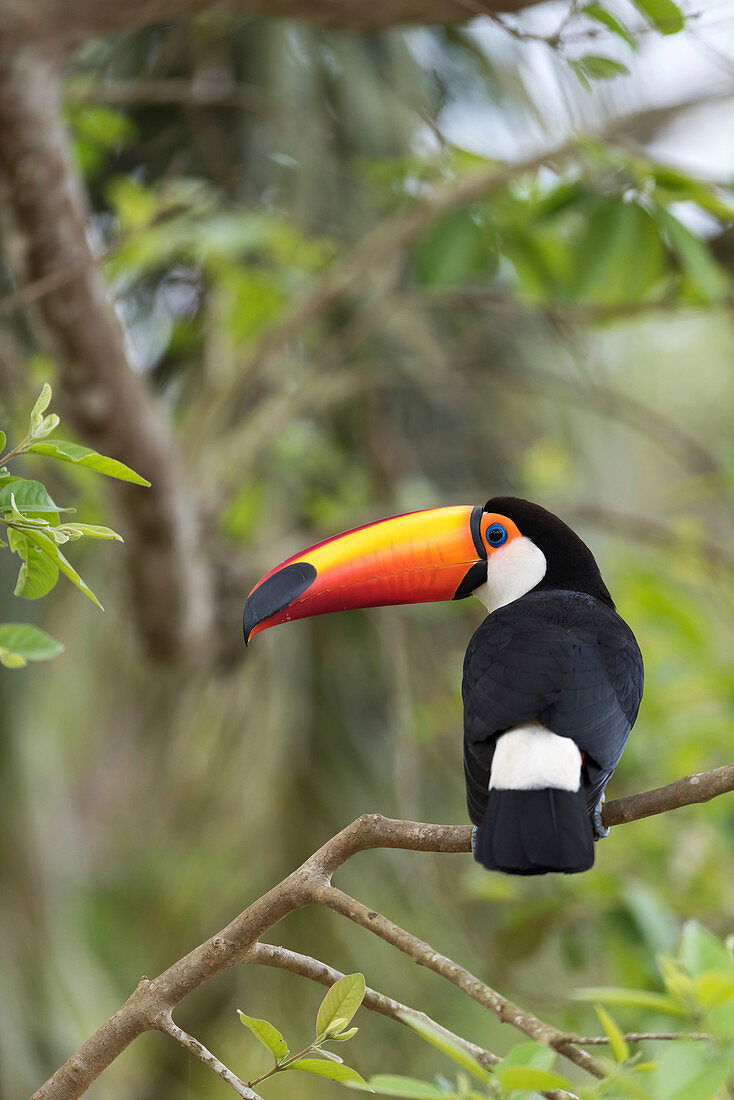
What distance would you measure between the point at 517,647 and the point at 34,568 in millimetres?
672

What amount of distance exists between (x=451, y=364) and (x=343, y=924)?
1.87m

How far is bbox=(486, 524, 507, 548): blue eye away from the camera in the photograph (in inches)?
64.4

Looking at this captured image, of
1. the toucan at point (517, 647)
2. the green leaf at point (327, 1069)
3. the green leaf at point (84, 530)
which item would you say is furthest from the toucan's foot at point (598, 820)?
the green leaf at point (84, 530)

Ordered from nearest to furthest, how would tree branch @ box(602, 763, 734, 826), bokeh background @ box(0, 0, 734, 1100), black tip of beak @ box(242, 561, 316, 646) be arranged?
tree branch @ box(602, 763, 734, 826) → black tip of beak @ box(242, 561, 316, 646) → bokeh background @ box(0, 0, 734, 1100)

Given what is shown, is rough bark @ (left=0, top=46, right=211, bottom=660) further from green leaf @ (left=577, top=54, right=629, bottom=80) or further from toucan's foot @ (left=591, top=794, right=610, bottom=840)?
toucan's foot @ (left=591, top=794, right=610, bottom=840)

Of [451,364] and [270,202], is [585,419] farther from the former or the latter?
[270,202]

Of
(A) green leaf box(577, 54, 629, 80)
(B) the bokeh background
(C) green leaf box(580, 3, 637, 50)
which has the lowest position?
(B) the bokeh background

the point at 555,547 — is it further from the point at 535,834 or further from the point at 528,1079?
the point at 528,1079

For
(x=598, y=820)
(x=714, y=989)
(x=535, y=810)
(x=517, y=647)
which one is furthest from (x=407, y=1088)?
(x=517, y=647)

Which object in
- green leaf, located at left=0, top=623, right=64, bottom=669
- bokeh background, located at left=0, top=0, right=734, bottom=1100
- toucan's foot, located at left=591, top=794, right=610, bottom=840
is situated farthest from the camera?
bokeh background, located at left=0, top=0, right=734, bottom=1100

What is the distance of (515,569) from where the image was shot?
1.63 meters

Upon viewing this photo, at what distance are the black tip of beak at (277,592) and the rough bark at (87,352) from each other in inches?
33.0

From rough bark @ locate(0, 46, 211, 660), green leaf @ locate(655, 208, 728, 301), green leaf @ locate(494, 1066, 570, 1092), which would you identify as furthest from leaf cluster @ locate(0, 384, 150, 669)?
green leaf @ locate(655, 208, 728, 301)

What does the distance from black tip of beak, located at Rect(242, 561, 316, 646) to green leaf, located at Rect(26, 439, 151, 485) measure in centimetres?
43
